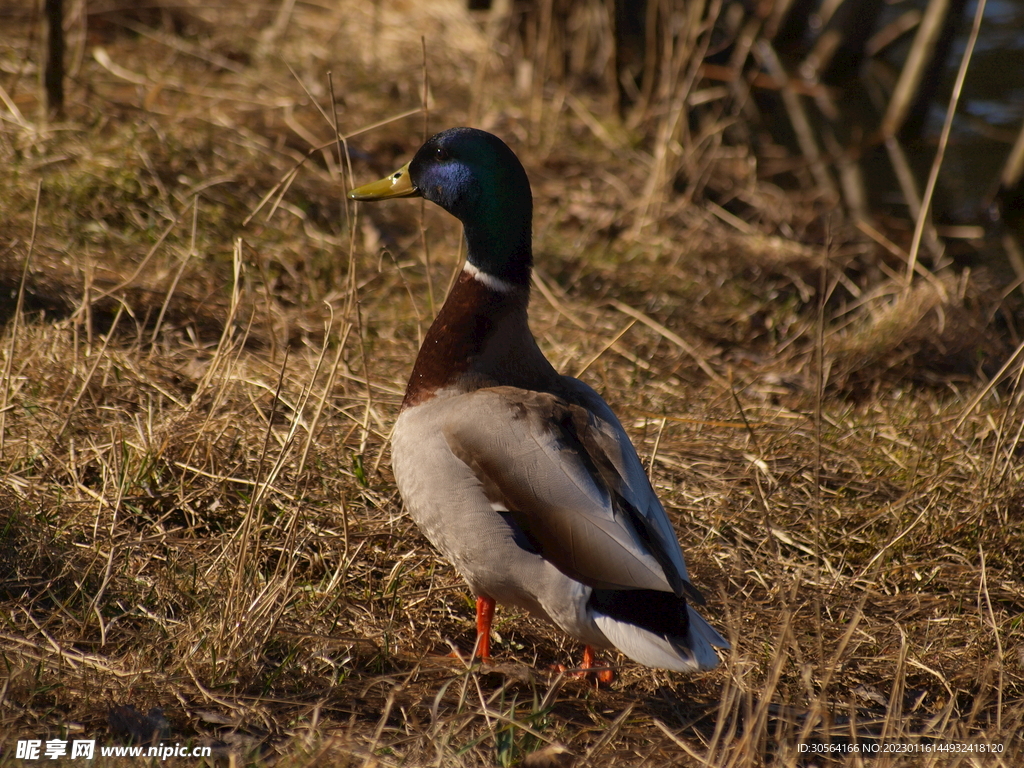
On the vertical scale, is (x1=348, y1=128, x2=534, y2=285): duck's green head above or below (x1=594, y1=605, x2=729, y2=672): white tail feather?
above

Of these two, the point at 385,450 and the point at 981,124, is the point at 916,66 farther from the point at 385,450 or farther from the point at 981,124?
the point at 385,450

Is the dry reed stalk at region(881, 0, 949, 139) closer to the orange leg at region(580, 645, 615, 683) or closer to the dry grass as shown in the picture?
the dry grass

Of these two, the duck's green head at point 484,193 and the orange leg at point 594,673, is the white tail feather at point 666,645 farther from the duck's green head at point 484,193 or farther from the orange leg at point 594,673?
the duck's green head at point 484,193

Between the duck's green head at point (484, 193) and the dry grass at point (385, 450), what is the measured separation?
0.38 meters

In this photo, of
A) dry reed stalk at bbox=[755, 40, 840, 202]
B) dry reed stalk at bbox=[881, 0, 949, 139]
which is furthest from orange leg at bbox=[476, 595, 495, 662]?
dry reed stalk at bbox=[881, 0, 949, 139]

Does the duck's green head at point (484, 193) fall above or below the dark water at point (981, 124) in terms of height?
above

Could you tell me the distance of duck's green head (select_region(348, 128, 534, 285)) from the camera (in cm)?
284

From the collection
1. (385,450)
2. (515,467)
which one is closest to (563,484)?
(515,467)

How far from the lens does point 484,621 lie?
9.03 feet

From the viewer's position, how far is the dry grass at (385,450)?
7.89ft

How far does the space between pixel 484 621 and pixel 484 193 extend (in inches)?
44.3

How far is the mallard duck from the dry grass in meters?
0.21

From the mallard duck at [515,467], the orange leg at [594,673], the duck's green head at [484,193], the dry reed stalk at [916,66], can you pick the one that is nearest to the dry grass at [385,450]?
the orange leg at [594,673]

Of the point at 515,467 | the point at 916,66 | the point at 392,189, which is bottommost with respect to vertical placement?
the point at 515,467
